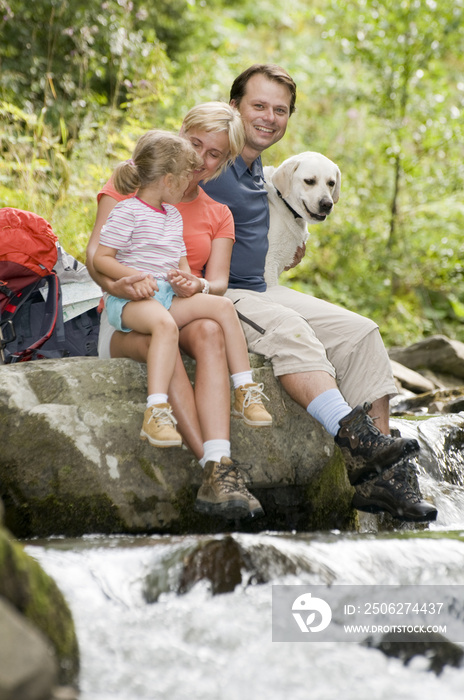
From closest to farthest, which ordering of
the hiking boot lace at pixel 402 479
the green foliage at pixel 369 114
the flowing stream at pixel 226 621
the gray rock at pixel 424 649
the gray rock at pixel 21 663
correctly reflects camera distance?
the gray rock at pixel 21 663, the flowing stream at pixel 226 621, the gray rock at pixel 424 649, the hiking boot lace at pixel 402 479, the green foliage at pixel 369 114

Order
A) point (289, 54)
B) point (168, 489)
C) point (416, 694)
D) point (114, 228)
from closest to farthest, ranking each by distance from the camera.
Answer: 1. point (416, 694)
2. point (168, 489)
3. point (114, 228)
4. point (289, 54)

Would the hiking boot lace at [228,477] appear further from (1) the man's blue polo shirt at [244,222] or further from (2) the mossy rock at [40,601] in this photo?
(1) the man's blue polo shirt at [244,222]

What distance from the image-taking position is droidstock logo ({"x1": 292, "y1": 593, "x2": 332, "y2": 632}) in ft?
6.11

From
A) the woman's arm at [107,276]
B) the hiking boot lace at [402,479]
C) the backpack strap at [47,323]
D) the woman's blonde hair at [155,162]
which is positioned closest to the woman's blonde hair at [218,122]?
the woman's blonde hair at [155,162]

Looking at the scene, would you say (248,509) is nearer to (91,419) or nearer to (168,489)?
(168,489)

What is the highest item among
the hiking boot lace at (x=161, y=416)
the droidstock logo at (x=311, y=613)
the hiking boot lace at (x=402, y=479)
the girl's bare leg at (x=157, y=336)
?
the girl's bare leg at (x=157, y=336)

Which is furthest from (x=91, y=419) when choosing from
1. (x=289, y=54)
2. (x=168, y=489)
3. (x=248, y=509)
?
(x=289, y=54)

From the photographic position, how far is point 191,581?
1902 mm

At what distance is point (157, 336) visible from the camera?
8.20ft

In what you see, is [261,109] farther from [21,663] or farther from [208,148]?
[21,663]

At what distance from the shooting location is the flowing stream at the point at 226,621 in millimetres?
1619

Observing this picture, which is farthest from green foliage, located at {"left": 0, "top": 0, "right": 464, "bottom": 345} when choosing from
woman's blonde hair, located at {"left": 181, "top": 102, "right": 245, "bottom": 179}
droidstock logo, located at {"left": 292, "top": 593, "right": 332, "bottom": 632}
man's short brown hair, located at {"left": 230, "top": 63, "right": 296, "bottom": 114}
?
droidstock logo, located at {"left": 292, "top": 593, "right": 332, "bottom": 632}

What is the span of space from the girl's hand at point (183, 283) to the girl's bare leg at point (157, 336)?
114mm

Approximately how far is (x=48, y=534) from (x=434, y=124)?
711 cm
